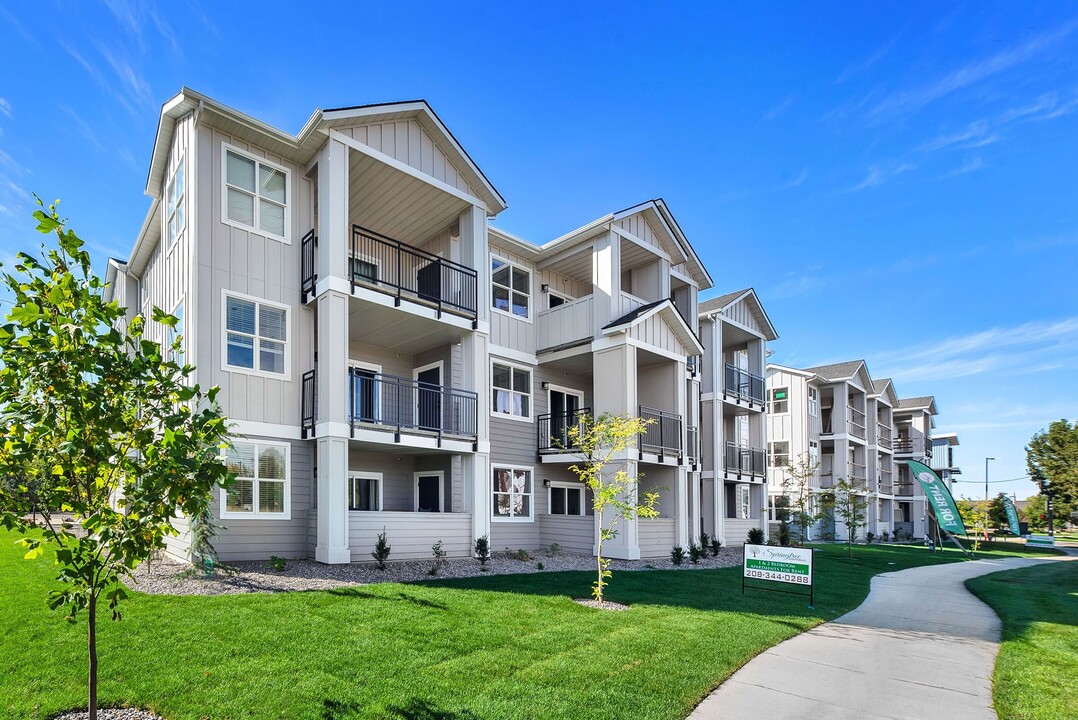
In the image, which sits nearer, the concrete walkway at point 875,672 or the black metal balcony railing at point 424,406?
the concrete walkway at point 875,672

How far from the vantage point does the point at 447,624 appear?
855 cm

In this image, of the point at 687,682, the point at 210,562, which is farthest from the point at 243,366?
the point at 687,682

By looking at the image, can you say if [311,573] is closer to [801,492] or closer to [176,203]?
[176,203]

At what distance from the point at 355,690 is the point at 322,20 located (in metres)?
11.5

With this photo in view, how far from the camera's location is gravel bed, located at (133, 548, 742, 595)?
396 inches

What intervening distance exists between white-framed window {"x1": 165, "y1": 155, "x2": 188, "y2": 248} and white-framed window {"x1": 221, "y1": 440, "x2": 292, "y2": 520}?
16.9ft

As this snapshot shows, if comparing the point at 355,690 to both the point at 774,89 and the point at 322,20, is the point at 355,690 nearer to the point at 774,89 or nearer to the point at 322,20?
the point at 322,20

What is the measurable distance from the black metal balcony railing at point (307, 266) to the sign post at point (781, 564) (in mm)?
10699

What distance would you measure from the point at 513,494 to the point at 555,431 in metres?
2.48

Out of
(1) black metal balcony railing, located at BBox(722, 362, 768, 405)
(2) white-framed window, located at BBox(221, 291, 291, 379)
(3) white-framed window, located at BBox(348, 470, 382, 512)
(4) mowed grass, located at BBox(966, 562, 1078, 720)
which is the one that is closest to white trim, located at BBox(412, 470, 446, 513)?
(3) white-framed window, located at BBox(348, 470, 382, 512)

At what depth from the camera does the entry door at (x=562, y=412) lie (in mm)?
20281

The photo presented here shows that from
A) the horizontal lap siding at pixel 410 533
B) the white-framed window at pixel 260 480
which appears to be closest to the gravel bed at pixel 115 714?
the white-framed window at pixel 260 480

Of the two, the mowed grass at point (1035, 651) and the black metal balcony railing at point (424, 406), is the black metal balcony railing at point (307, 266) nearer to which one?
the black metal balcony railing at point (424, 406)

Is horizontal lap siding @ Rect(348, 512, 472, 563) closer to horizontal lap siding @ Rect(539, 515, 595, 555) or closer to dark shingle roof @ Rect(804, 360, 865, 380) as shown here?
horizontal lap siding @ Rect(539, 515, 595, 555)
